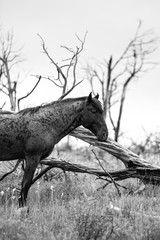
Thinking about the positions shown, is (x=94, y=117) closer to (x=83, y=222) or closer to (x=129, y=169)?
(x=83, y=222)

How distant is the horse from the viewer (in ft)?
25.7

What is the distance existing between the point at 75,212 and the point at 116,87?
23.3m

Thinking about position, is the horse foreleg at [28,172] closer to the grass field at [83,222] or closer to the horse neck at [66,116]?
the grass field at [83,222]

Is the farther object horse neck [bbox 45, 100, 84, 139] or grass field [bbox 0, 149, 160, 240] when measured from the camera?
horse neck [bbox 45, 100, 84, 139]

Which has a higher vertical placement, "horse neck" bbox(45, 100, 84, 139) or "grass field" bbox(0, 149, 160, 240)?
"horse neck" bbox(45, 100, 84, 139)

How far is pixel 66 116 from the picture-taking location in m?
8.07

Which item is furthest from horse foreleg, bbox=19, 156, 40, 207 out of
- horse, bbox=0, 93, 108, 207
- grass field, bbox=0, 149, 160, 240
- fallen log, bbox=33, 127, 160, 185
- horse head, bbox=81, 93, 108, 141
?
fallen log, bbox=33, 127, 160, 185

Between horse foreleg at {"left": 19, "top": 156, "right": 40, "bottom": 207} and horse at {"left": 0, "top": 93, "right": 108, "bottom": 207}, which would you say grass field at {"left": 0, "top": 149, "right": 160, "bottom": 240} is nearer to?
horse foreleg at {"left": 19, "top": 156, "right": 40, "bottom": 207}

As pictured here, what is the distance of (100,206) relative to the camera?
8.12m

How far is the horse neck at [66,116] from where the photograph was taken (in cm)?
805

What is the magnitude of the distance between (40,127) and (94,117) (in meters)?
0.89

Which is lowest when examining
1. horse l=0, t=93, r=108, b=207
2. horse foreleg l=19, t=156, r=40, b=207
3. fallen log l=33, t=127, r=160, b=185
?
fallen log l=33, t=127, r=160, b=185

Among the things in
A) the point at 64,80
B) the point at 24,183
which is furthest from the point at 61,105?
the point at 64,80

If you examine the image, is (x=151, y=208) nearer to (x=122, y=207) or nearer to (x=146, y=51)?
(x=122, y=207)
